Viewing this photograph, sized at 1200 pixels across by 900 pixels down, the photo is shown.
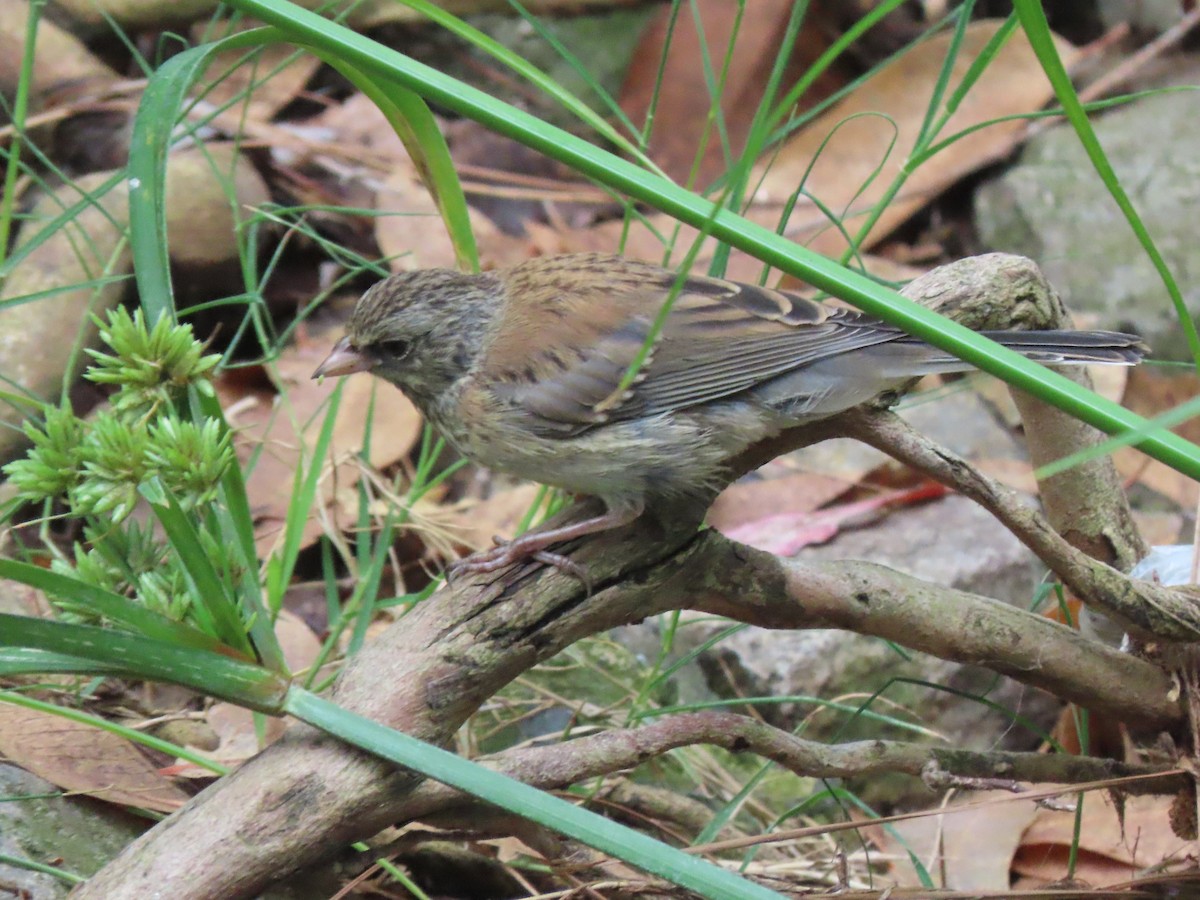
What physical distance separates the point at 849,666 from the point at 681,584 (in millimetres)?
1504

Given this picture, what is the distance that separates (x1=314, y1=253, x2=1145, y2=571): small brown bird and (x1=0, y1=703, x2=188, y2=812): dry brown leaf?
0.77m

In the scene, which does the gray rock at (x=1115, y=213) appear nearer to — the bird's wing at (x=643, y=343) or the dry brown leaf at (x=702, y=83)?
the dry brown leaf at (x=702, y=83)

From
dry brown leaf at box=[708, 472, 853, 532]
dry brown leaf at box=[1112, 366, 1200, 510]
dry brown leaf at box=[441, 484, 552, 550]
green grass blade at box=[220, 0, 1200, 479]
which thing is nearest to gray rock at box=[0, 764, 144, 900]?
green grass blade at box=[220, 0, 1200, 479]

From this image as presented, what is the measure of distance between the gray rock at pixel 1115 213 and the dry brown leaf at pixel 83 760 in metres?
4.15

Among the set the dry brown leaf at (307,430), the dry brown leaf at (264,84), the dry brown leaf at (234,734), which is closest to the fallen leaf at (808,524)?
the dry brown leaf at (307,430)

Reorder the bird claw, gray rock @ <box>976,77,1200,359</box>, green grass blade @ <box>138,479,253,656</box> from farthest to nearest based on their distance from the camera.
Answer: gray rock @ <box>976,77,1200,359</box>, the bird claw, green grass blade @ <box>138,479,253,656</box>

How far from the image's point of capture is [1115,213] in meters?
5.21

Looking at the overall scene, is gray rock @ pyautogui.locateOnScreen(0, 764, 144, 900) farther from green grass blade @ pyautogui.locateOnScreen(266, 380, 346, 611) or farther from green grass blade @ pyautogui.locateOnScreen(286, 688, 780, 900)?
green grass blade @ pyautogui.locateOnScreen(286, 688, 780, 900)

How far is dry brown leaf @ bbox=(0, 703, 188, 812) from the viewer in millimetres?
2227

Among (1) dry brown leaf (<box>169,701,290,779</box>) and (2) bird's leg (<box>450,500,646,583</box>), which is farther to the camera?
(1) dry brown leaf (<box>169,701,290,779</box>)

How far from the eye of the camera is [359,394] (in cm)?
402

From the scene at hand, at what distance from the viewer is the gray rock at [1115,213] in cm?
500

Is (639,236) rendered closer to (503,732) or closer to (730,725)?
(503,732)

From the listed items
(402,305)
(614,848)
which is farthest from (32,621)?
(402,305)
